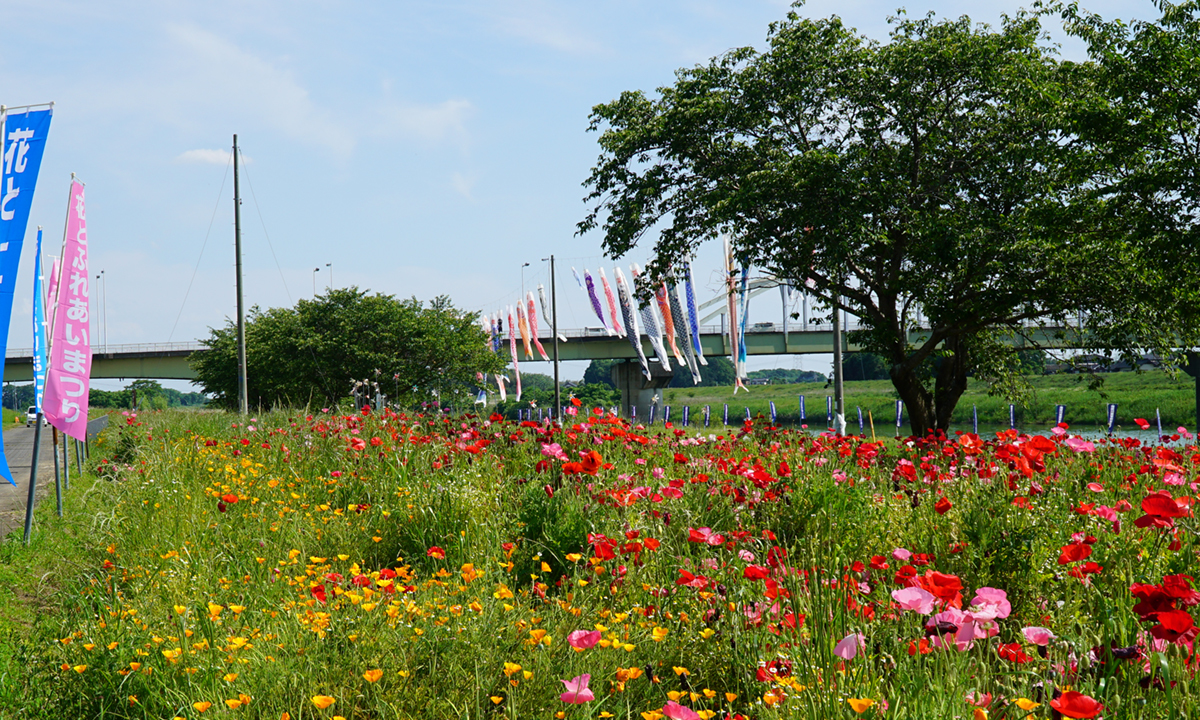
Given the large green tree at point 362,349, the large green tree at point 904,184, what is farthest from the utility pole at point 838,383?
the large green tree at point 362,349

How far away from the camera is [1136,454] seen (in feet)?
20.8

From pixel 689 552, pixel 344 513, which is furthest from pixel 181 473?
pixel 689 552

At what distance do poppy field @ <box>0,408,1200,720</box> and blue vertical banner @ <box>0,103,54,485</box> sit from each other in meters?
2.05

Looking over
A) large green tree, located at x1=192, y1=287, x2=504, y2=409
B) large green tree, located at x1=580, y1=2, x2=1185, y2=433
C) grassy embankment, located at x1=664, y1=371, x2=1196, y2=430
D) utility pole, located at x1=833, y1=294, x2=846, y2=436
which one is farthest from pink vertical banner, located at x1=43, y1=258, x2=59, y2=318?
grassy embankment, located at x1=664, y1=371, x2=1196, y2=430

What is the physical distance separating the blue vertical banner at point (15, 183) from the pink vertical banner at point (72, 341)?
0.81m

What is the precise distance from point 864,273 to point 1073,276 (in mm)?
3975

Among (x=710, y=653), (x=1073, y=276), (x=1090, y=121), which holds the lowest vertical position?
(x=710, y=653)

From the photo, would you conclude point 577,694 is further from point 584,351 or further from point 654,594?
point 584,351

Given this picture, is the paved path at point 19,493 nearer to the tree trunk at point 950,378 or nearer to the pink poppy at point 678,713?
the pink poppy at point 678,713

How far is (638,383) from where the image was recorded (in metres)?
59.4

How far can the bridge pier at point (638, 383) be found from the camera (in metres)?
58.1

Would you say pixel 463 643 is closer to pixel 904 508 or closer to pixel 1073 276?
pixel 904 508

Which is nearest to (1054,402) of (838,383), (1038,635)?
(838,383)

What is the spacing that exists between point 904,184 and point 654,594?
13491mm
